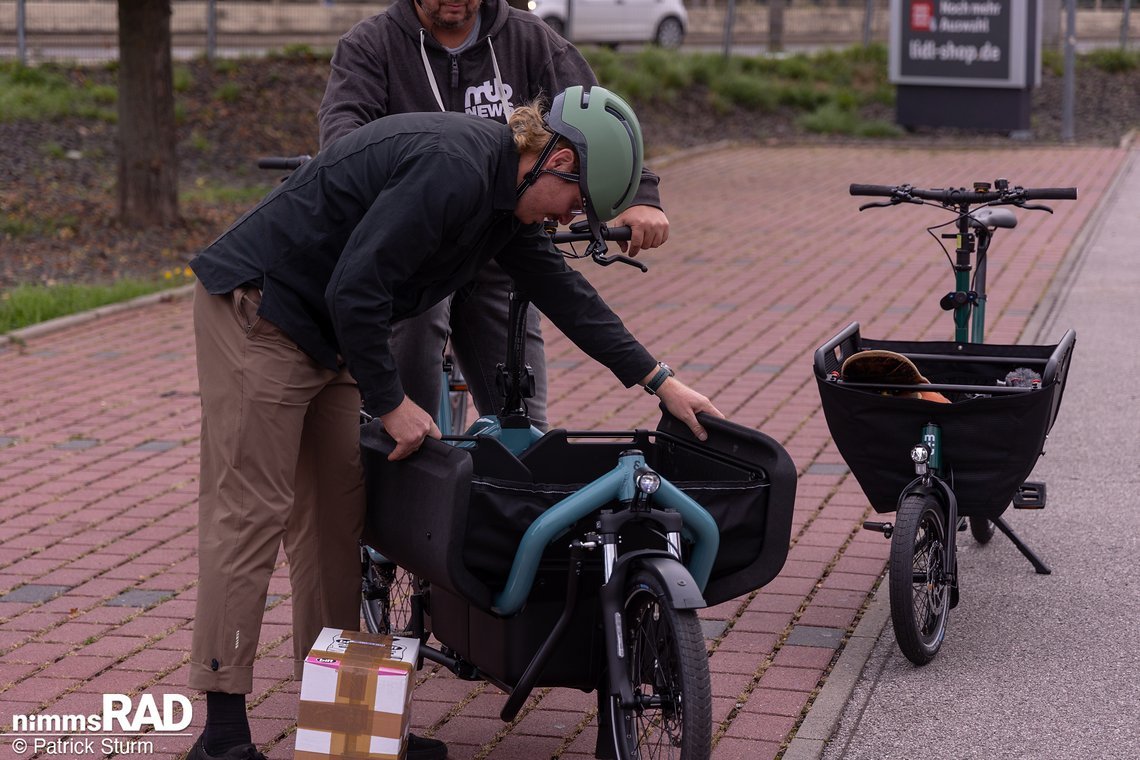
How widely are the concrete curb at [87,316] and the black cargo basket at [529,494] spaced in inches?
236

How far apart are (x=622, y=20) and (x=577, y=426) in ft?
78.5

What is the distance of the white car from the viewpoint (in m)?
28.7

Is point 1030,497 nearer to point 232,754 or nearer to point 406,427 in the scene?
point 406,427

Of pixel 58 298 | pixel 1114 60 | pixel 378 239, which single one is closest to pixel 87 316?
pixel 58 298

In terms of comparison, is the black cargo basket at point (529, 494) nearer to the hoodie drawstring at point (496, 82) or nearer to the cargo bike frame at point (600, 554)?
the cargo bike frame at point (600, 554)

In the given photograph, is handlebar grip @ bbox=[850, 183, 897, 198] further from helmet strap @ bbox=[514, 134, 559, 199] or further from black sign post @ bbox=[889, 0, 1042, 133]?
black sign post @ bbox=[889, 0, 1042, 133]

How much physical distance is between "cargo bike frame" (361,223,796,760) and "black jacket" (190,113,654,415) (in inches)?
8.7

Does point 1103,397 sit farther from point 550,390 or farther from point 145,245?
point 145,245

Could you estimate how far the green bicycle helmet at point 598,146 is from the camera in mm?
3305

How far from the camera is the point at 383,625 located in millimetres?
4340

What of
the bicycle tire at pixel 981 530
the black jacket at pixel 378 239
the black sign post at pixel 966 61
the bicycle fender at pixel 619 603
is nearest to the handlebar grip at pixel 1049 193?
the bicycle tire at pixel 981 530

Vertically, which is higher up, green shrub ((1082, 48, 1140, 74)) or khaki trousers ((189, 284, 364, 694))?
green shrub ((1082, 48, 1140, 74))

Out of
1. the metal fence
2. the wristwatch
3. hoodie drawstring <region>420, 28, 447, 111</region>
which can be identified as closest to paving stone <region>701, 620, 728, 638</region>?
the wristwatch

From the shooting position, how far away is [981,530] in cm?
557
